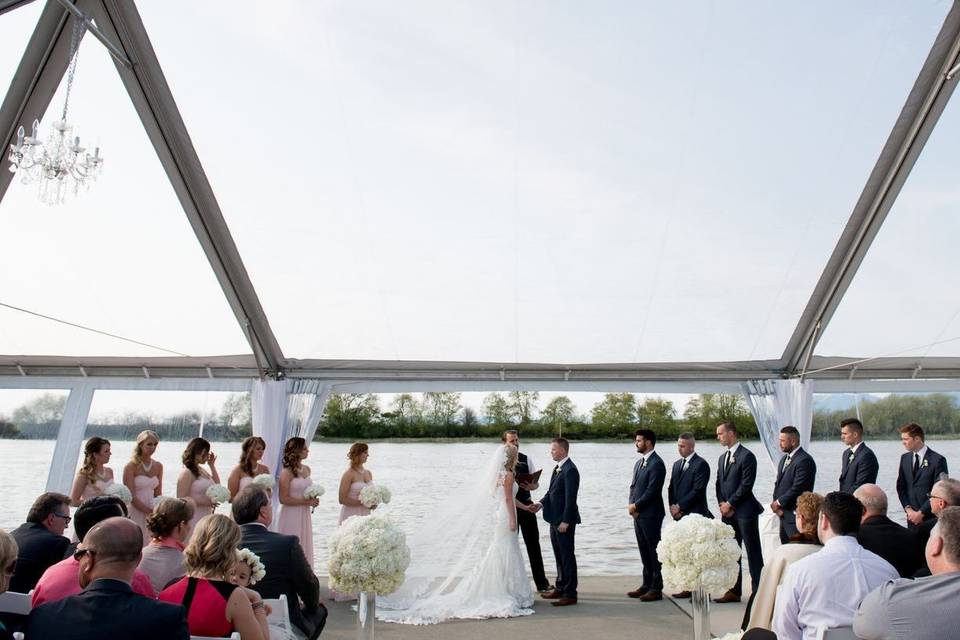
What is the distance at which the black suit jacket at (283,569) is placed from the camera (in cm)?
317

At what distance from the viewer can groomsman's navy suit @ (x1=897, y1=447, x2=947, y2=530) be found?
549 cm

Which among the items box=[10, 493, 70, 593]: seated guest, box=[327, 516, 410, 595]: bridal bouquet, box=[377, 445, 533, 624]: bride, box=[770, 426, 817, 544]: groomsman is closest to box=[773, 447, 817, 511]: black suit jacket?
box=[770, 426, 817, 544]: groomsman

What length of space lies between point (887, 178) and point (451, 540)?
13.9 feet

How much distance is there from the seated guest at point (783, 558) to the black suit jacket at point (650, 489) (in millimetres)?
2907

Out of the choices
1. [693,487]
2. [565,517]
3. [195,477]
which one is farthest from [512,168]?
[195,477]

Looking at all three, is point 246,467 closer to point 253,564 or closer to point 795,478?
point 253,564

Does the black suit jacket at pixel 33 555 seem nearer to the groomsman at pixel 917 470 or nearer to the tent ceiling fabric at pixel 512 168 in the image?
the tent ceiling fabric at pixel 512 168

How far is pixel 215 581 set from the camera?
7.96 feet

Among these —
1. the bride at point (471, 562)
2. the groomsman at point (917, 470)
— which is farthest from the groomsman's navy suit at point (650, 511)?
the groomsman at point (917, 470)

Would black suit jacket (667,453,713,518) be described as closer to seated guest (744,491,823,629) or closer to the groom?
the groom

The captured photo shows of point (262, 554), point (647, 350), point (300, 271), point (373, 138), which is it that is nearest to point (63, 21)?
point (373, 138)

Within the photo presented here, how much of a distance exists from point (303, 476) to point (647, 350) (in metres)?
3.26

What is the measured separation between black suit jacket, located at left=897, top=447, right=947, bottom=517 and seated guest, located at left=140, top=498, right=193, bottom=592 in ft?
16.3

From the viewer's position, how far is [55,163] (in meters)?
3.82
